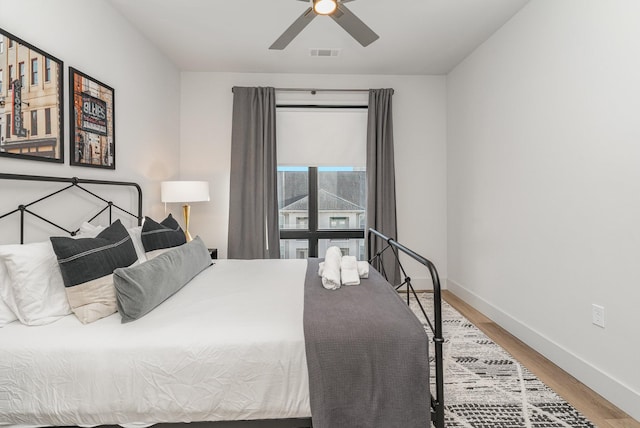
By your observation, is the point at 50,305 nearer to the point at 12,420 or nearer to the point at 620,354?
the point at 12,420

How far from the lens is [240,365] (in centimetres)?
133

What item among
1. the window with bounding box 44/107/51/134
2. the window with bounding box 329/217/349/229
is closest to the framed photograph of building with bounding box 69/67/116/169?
the window with bounding box 44/107/51/134

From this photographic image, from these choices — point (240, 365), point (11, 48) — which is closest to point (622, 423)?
point (240, 365)

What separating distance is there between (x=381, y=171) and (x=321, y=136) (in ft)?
2.80

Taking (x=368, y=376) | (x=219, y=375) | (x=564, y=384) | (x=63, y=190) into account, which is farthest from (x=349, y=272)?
(x=63, y=190)

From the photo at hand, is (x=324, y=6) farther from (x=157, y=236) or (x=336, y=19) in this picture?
(x=157, y=236)

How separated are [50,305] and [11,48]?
141 cm

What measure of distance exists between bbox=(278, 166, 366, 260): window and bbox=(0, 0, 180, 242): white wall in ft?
4.59

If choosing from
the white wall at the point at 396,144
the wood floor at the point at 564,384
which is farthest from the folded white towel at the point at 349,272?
the white wall at the point at 396,144

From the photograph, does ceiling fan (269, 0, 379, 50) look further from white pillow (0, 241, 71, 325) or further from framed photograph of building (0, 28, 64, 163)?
white pillow (0, 241, 71, 325)

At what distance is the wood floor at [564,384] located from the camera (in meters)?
1.78

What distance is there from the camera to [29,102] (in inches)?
76.9

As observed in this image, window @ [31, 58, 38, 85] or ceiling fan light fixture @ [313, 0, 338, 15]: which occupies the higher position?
ceiling fan light fixture @ [313, 0, 338, 15]

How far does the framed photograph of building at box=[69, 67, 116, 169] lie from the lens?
229 cm
